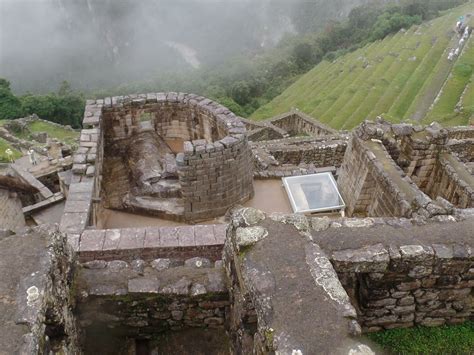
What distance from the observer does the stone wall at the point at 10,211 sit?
11688 mm

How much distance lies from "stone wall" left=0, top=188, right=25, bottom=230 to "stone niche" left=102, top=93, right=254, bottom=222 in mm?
2343

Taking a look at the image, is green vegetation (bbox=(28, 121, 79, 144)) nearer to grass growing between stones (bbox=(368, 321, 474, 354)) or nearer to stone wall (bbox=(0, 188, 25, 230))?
stone wall (bbox=(0, 188, 25, 230))

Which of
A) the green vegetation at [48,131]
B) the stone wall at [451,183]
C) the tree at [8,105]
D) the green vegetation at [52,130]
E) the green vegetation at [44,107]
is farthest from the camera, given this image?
the green vegetation at [44,107]

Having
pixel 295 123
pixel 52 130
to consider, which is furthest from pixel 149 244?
pixel 52 130

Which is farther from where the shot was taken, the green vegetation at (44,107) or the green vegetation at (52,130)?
the green vegetation at (44,107)

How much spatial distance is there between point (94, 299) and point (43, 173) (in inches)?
371

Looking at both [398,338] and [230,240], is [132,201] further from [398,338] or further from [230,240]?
[398,338]

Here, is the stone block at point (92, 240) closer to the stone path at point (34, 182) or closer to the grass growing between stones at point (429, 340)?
the stone path at point (34, 182)

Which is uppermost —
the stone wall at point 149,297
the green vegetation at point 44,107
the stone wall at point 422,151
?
the green vegetation at point 44,107

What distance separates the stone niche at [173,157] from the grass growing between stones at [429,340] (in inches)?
216

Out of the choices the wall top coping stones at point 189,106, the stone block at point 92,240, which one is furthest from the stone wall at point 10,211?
the stone block at point 92,240

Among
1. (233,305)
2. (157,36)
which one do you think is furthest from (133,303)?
(157,36)

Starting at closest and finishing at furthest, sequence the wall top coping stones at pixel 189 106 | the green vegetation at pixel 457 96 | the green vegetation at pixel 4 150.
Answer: the wall top coping stones at pixel 189 106
the green vegetation at pixel 4 150
the green vegetation at pixel 457 96

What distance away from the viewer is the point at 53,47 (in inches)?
4542
